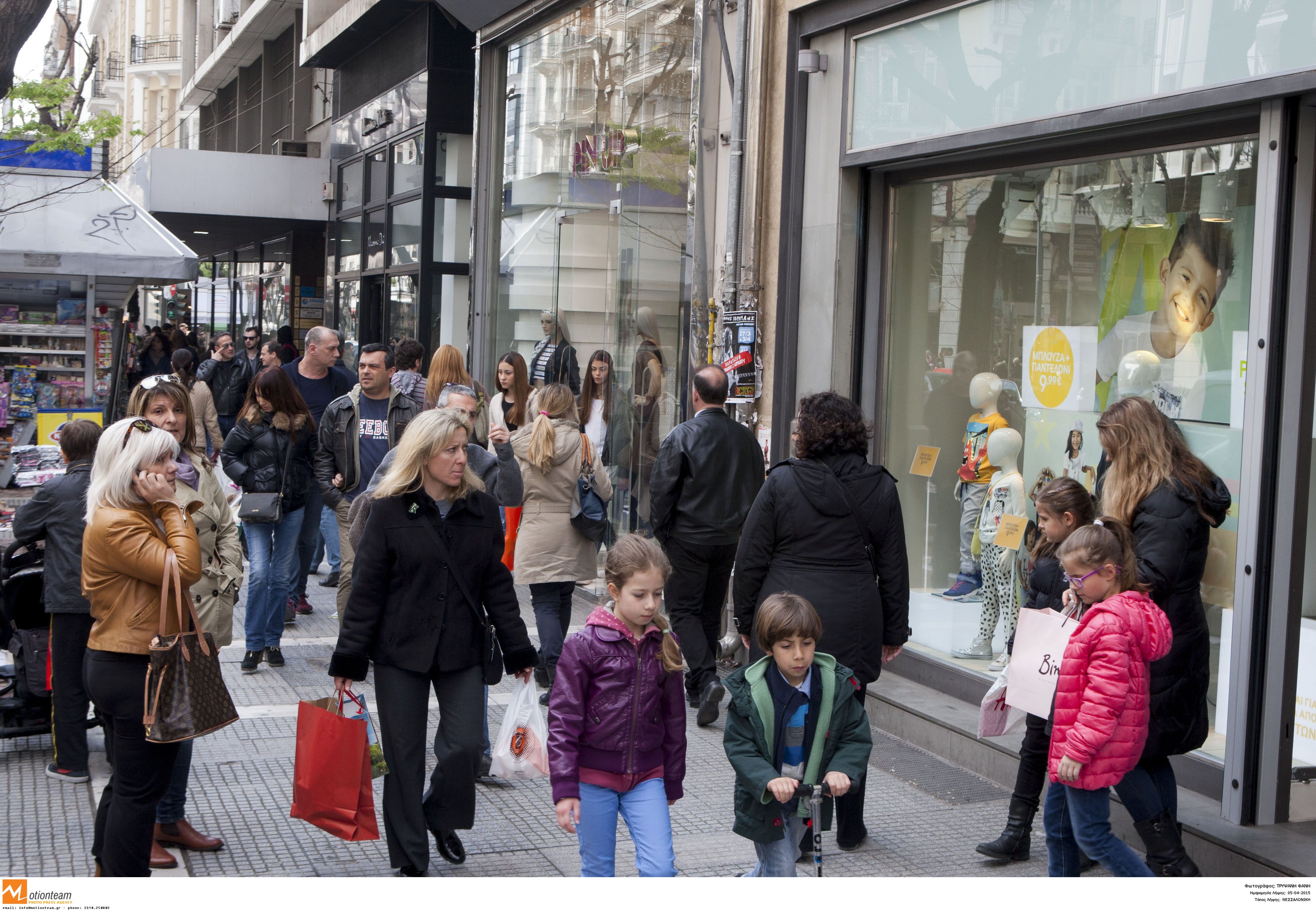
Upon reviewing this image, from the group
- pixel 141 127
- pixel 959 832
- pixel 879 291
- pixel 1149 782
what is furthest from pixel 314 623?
pixel 141 127

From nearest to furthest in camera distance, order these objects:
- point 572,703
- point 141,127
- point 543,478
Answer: point 572,703 < point 543,478 < point 141,127

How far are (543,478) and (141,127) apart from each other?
143ft

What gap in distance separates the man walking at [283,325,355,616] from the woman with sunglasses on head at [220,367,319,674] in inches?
24.3

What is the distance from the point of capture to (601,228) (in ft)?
34.7

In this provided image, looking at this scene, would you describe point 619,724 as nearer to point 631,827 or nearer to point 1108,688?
point 631,827

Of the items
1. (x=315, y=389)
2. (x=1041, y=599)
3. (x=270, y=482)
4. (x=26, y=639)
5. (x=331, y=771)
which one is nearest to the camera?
(x=331, y=771)

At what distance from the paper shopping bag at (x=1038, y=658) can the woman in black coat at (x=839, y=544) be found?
2.29ft

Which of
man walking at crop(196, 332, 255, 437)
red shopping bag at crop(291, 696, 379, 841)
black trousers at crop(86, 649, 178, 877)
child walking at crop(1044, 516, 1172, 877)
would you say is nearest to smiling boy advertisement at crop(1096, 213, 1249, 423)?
child walking at crop(1044, 516, 1172, 877)

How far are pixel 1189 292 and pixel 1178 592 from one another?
191cm

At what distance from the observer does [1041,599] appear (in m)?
4.75

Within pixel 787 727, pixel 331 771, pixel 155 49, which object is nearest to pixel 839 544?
pixel 787 727

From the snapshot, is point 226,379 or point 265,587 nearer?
point 265,587

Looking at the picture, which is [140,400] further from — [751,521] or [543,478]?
[751,521]

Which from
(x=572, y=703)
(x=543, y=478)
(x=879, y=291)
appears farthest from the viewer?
(x=879, y=291)
